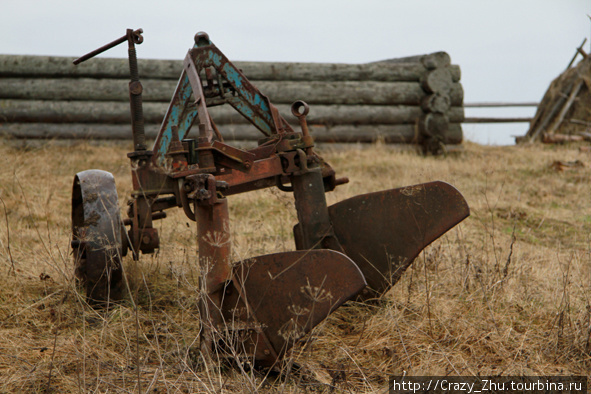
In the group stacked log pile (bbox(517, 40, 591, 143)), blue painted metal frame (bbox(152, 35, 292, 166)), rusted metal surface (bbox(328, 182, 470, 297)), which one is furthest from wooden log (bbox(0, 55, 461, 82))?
rusted metal surface (bbox(328, 182, 470, 297))

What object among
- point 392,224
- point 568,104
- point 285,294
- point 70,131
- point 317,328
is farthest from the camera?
point 568,104

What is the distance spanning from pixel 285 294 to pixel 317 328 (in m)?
0.61

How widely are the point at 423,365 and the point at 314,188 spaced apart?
108 cm

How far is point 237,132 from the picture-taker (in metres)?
8.28

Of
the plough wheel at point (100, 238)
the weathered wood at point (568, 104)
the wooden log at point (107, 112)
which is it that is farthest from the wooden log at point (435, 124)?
the plough wheel at point (100, 238)

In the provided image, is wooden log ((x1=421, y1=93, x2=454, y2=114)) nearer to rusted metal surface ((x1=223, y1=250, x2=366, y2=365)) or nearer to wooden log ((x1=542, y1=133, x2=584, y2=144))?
wooden log ((x1=542, y1=133, x2=584, y2=144))

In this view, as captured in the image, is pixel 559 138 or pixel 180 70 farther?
pixel 559 138

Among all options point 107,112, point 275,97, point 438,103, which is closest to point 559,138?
point 438,103

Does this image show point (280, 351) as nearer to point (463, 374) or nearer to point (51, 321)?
point (463, 374)

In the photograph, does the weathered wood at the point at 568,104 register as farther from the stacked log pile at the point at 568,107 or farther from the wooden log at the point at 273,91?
the wooden log at the point at 273,91

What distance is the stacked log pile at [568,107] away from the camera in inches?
436

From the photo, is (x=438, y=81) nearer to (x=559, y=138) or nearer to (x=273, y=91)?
(x=273, y=91)

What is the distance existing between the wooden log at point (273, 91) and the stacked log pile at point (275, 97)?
0.6 inches

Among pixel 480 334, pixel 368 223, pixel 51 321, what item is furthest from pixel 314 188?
pixel 51 321
